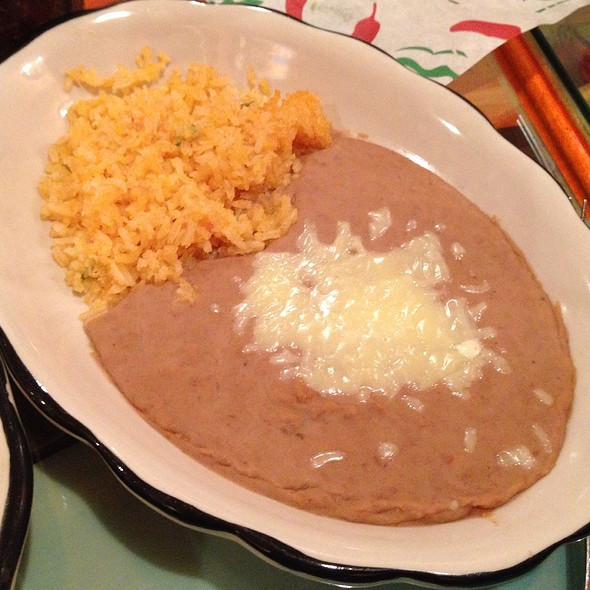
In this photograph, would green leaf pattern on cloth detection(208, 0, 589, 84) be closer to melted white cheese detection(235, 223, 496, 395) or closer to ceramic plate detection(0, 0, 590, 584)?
ceramic plate detection(0, 0, 590, 584)

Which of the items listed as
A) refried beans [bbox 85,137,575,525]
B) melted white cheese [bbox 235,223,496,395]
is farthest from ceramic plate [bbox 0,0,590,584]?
melted white cheese [bbox 235,223,496,395]

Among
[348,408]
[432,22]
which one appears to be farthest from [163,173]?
[432,22]

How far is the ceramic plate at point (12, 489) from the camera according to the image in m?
1.00

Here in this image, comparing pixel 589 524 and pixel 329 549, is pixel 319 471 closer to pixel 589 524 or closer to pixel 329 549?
pixel 329 549

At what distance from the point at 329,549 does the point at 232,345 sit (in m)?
0.52

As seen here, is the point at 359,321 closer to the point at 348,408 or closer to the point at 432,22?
the point at 348,408

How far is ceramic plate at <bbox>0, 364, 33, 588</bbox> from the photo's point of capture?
1.00 metres

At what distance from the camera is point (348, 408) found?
1335 mm

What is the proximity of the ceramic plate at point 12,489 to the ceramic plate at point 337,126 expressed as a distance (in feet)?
0.27

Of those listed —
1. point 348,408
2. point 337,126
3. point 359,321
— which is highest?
point 337,126

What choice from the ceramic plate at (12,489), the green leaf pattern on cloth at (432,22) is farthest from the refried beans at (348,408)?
the green leaf pattern on cloth at (432,22)

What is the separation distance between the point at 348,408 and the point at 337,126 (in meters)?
0.99

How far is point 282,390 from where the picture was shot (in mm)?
1356

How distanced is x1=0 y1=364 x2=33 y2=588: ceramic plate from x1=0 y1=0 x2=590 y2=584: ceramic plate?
0.08 meters
